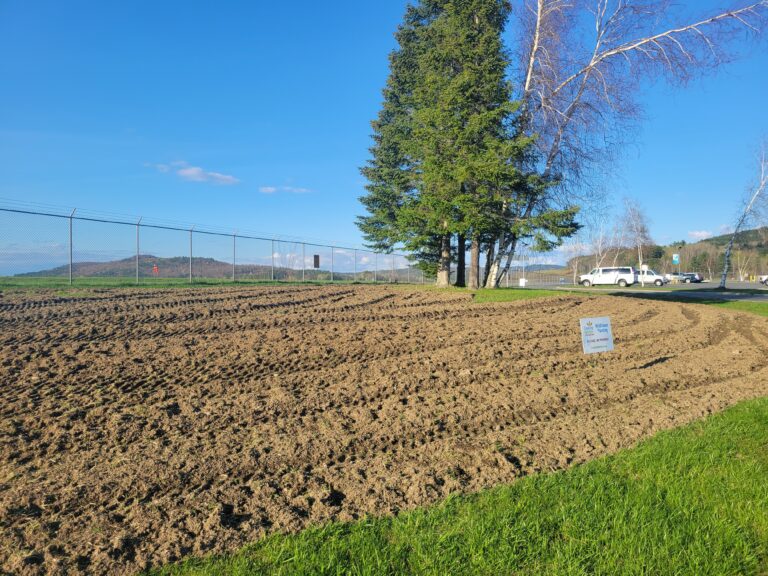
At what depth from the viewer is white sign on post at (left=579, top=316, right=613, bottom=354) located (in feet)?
20.7

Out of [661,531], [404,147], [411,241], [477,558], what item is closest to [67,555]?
[477,558]

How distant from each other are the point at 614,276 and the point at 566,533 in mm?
47761

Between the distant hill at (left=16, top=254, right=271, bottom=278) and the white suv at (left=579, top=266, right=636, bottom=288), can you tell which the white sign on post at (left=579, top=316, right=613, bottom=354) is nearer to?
the distant hill at (left=16, top=254, right=271, bottom=278)

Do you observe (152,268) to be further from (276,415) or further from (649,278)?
(649,278)

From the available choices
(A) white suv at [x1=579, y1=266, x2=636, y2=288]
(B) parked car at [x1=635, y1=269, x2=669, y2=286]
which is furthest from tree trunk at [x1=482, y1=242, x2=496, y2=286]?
(B) parked car at [x1=635, y1=269, x2=669, y2=286]

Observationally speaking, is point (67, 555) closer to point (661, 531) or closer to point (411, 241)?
point (661, 531)

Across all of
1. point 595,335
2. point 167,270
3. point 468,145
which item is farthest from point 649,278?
point 595,335

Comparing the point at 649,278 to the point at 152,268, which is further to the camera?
the point at 649,278

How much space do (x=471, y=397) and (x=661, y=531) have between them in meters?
2.66

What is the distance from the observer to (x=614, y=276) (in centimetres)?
4584

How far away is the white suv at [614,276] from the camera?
45312 millimetres

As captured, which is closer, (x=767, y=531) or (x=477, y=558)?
(x=477, y=558)

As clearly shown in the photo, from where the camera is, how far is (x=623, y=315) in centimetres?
1345

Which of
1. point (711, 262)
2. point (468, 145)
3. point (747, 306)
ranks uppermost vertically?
point (468, 145)
